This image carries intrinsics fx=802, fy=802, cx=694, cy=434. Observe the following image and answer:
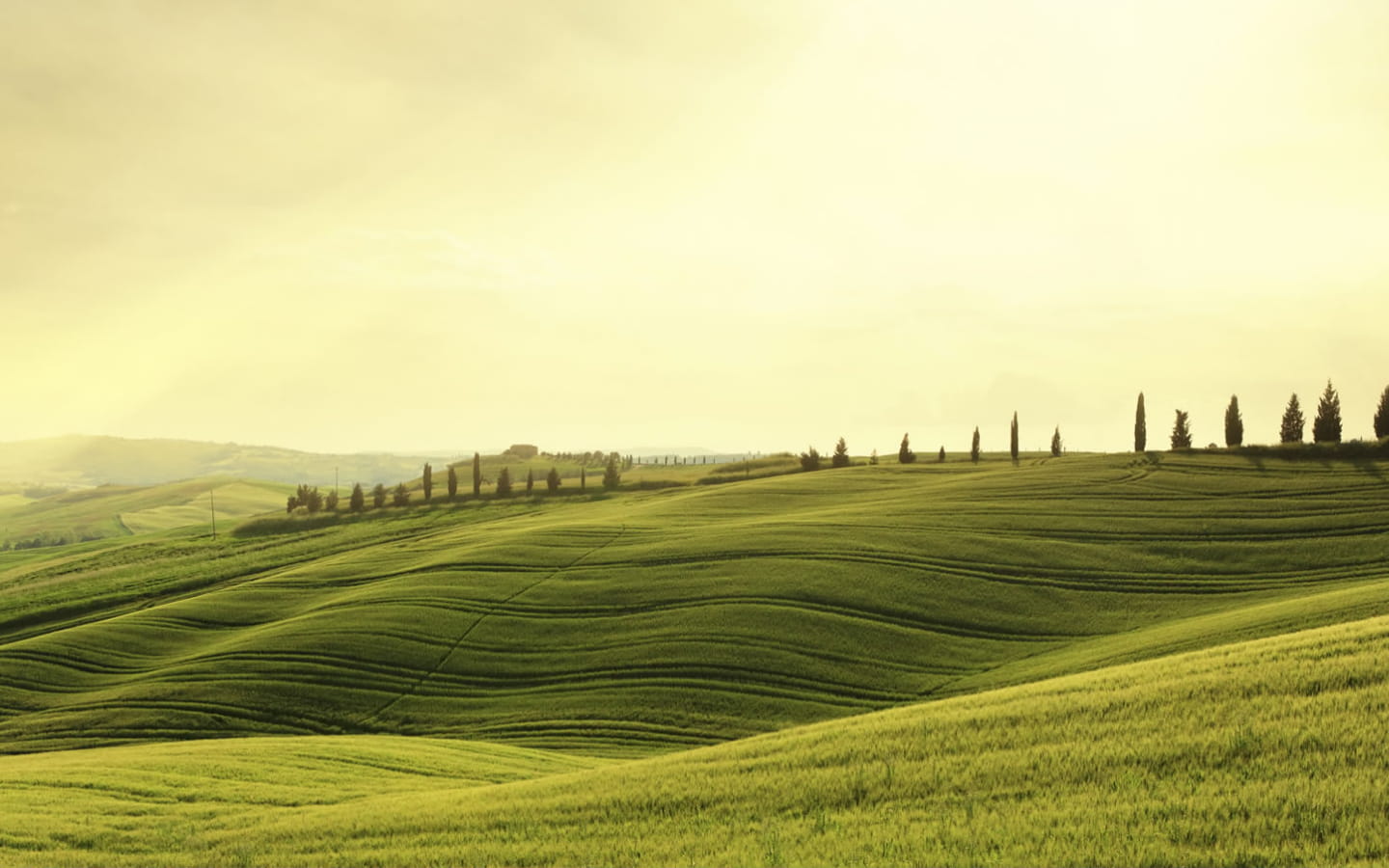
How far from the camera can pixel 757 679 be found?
38.2 m

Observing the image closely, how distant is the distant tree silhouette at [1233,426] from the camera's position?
88500mm

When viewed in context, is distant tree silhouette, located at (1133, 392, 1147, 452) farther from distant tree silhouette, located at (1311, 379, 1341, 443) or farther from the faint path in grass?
the faint path in grass

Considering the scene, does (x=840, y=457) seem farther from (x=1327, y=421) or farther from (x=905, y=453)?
(x=1327, y=421)

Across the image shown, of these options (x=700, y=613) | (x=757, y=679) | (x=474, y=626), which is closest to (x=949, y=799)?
(x=757, y=679)

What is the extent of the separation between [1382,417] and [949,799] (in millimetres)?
94873

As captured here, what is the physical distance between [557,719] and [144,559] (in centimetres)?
8684

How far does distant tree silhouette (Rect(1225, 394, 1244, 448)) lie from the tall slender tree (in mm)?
11417

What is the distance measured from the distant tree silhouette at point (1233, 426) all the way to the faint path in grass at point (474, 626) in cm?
6880

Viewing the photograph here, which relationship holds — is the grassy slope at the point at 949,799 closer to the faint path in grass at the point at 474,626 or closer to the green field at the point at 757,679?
the green field at the point at 757,679

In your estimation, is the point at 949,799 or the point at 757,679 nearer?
the point at 949,799

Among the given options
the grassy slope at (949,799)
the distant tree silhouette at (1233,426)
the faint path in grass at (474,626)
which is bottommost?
the faint path in grass at (474,626)

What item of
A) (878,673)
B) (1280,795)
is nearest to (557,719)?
(878,673)

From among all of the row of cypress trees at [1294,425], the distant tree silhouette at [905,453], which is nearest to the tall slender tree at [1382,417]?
the row of cypress trees at [1294,425]

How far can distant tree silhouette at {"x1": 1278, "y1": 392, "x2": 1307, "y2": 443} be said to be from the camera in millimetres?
84750
